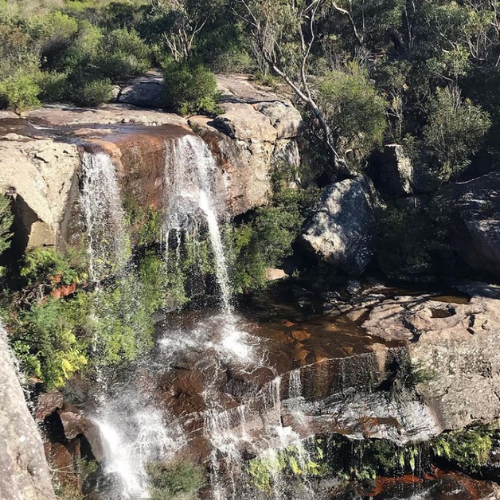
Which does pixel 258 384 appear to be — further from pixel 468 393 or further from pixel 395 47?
pixel 395 47

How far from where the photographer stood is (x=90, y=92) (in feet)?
57.3

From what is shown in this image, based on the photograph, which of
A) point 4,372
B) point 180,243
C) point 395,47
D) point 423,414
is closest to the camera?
point 4,372

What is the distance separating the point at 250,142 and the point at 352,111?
4714mm

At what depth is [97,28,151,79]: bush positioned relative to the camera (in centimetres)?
2048

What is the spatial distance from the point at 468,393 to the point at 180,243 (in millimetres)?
8657

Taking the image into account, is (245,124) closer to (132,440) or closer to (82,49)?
(82,49)

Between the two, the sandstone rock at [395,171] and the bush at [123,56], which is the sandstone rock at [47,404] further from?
the bush at [123,56]

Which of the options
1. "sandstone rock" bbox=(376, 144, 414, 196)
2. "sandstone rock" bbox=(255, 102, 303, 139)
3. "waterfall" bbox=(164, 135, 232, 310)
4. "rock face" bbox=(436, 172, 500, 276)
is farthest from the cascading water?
"sandstone rock" bbox=(376, 144, 414, 196)

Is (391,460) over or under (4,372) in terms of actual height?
under

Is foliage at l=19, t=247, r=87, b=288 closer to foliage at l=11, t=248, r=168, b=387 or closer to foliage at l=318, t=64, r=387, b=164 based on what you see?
foliage at l=11, t=248, r=168, b=387

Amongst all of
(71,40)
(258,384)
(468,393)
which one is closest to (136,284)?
(258,384)

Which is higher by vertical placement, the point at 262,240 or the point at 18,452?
the point at 262,240

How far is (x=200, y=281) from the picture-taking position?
15.2 metres

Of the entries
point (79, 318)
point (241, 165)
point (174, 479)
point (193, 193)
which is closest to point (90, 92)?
point (193, 193)
